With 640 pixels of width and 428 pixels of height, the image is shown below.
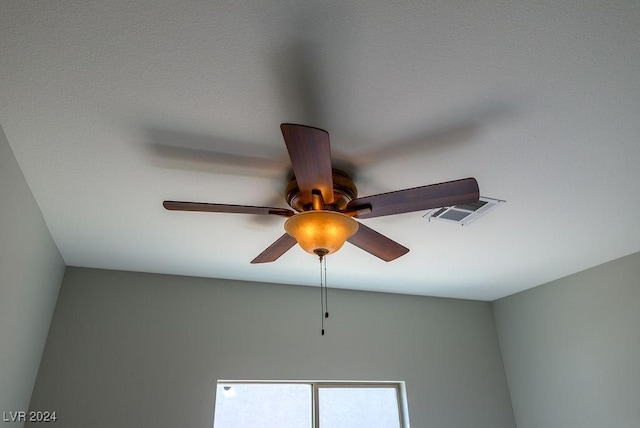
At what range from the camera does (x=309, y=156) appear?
1.25 m

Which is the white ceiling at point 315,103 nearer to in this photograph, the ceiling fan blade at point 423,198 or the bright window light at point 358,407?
the ceiling fan blade at point 423,198

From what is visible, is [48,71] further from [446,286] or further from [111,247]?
[446,286]

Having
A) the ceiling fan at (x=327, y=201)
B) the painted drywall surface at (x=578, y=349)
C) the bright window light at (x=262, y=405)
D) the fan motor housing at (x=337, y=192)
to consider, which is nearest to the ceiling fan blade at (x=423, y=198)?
the ceiling fan at (x=327, y=201)

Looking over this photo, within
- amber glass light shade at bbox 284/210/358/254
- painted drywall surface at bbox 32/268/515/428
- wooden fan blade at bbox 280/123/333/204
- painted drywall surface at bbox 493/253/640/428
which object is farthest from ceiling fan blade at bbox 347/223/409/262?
painted drywall surface at bbox 493/253/640/428

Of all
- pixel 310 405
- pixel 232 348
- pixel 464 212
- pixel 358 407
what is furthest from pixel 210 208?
pixel 358 407

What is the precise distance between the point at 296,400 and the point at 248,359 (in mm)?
480

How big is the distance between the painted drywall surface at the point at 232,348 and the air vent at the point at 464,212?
144 centimetres

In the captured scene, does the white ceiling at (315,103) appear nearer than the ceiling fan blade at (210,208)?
Yes

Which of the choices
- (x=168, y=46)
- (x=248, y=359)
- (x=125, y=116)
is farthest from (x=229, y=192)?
(x=248, y=359)

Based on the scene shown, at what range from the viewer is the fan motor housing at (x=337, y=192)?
1.61 metres

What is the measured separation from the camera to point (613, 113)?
55.2 inches

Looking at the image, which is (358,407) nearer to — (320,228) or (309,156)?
(320,228)

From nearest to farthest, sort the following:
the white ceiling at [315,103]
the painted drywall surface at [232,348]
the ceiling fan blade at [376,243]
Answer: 1. the white ceiling at [315,103]
2. the ceiling fan blade at [376,243]
3. the painted drywall surface at [232,348]

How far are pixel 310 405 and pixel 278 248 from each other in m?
1.62
